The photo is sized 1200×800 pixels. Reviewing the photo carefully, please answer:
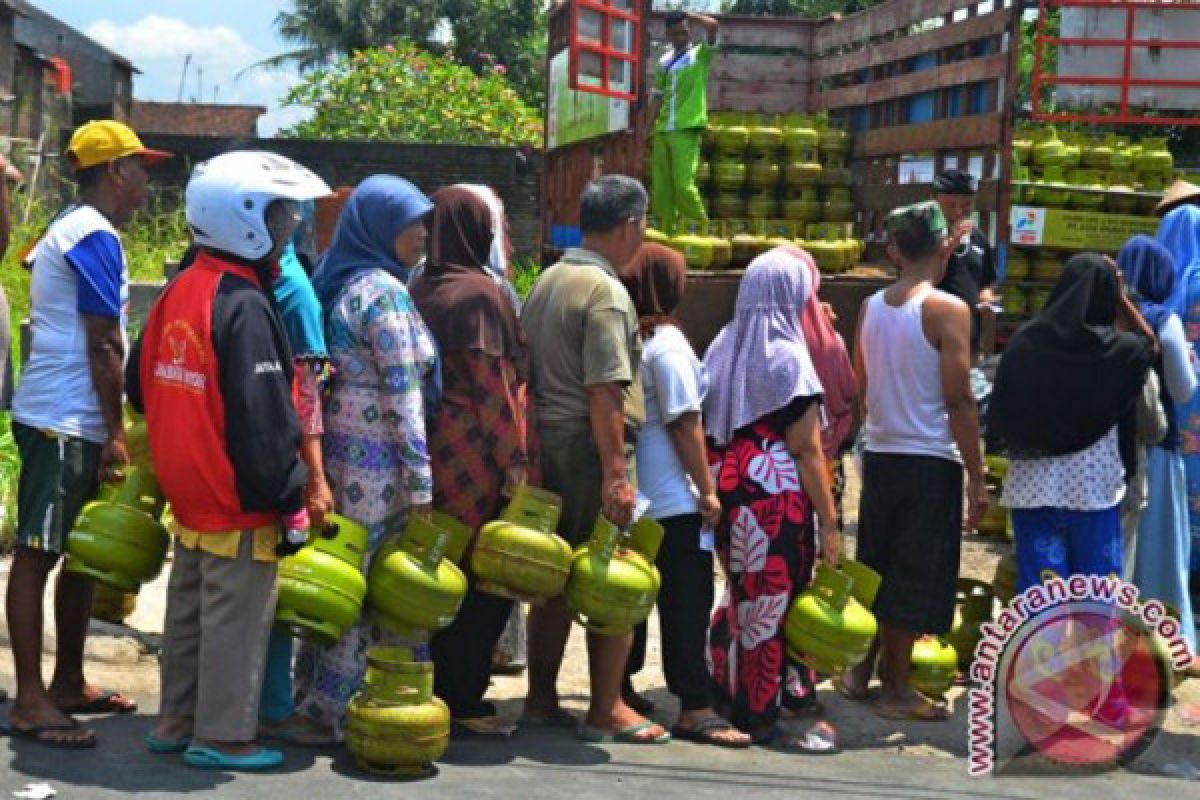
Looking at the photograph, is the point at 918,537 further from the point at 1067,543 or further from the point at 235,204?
the point at 235,204

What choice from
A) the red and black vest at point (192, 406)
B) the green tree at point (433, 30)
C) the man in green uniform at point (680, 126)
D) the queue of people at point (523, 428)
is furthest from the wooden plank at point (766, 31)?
the green tree at point (433, 30)

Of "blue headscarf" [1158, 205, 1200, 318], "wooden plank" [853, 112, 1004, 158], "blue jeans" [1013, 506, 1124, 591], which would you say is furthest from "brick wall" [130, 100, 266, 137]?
"blue jeans" [1013, 506, 1124, 591]

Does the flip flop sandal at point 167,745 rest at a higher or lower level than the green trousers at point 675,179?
lower

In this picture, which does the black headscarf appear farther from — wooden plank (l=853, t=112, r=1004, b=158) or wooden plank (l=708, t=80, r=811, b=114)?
wooden plank (l=708, t=80, r=811, b=114)

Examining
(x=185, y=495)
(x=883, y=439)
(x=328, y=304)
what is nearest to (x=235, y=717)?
(x=185, y=495)

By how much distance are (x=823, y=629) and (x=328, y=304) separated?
1.98 metres

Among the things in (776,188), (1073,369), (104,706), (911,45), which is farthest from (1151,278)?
(911,45)

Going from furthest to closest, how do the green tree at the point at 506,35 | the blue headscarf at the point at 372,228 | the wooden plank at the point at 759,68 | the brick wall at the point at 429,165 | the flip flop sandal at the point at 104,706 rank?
the green tree at the point at 506,35, the brick wall at the point at 429,165, the wooden plank at the point at 759,68, the flip flop sandal at the point at 104,706, the blue headscarf at the point at 372,228

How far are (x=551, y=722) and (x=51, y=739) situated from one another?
1683mm

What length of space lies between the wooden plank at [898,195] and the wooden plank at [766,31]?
2.23m

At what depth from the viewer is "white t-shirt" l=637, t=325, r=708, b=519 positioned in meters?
5.75

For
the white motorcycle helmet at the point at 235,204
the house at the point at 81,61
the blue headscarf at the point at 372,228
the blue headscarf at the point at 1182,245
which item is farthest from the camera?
the house at the point at 81,61

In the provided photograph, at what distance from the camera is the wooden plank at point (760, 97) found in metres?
13.5

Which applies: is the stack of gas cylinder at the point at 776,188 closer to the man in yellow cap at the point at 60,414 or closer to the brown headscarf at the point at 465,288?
the brown headscarf at the point at 465,288
